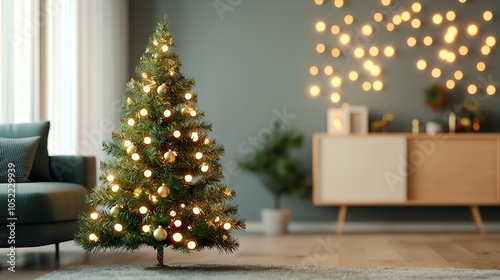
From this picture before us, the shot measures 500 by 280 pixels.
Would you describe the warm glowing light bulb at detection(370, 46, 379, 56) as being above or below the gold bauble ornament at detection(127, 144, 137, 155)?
above

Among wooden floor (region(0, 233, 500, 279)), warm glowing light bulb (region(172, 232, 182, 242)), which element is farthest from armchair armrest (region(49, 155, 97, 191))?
warm glowing light bulb (region(172, 232, 182, 242))

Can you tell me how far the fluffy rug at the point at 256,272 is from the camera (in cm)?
348

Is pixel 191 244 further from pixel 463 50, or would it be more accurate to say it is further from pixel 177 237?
pixel 463 50

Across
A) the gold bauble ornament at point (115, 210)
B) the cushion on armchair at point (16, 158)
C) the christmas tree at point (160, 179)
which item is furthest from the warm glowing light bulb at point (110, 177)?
the cushion on armchair at point (16, 158)

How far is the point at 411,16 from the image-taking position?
6.34 metres

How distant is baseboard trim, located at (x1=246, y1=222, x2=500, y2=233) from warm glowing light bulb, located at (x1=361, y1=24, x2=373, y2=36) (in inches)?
58.1

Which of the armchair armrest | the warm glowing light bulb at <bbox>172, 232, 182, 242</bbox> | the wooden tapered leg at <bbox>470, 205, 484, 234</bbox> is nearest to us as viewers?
the warm glowing light bulb at <bbox>172, 232, 182, 242</bbox>

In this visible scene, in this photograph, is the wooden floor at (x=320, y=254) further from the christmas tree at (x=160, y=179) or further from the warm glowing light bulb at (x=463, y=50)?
the warm glowing light bulb at (x=463, y=50)

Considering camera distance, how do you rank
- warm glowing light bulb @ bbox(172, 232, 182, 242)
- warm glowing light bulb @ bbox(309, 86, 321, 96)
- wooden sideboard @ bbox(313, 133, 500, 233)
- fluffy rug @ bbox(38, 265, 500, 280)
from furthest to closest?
warm glowing light bulb @ bbox(309, 86, 321, 96) → wooden sideboard @ bbox(313, 133, 500, 233) → warm glowing light bulb @ bbox(172, 232, 182, 242) → fluffy rug @ bbox(38, 265, 500, 280)

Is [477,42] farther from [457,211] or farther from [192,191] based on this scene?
[192,191]

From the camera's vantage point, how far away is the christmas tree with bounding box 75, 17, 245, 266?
362cm

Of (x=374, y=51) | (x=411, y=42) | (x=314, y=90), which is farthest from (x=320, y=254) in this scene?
(x=411, y=42)

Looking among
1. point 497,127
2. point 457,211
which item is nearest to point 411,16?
point 497,127

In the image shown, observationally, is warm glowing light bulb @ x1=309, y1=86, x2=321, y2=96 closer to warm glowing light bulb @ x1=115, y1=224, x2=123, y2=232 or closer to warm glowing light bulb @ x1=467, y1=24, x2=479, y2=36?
warm glowing light bulb @ x1=467, y1=24, x2=479, y2=36
